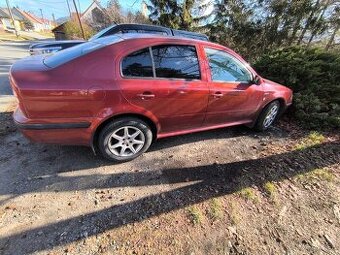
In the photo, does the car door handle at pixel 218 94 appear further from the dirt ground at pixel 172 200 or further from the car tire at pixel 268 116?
the car tire at pixel 268 116

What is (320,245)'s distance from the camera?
8.20ft

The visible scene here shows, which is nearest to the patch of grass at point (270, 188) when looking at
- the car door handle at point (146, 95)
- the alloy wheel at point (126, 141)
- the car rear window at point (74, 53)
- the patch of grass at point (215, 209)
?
the patch of grass at point (215, 209)

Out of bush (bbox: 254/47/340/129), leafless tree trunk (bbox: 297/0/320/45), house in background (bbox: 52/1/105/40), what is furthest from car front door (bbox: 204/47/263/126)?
house in background (bbox: 52/1/105/40)

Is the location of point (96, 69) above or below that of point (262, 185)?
above

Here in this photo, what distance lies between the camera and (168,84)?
3.16 meters

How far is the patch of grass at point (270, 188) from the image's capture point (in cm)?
307

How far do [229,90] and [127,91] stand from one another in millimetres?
1669

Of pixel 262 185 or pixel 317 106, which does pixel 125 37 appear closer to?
pixel 262 185

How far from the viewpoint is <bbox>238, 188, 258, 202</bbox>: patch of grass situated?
2.97 metres

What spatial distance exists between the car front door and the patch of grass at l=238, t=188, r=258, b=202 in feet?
4.05

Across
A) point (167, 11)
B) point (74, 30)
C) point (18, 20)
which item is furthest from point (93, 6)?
point (18, 20)

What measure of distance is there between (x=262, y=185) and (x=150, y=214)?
5.27 ft

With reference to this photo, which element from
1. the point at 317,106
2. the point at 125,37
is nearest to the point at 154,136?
the point at 125,37

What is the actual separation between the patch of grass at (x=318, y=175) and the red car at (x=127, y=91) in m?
1.44
